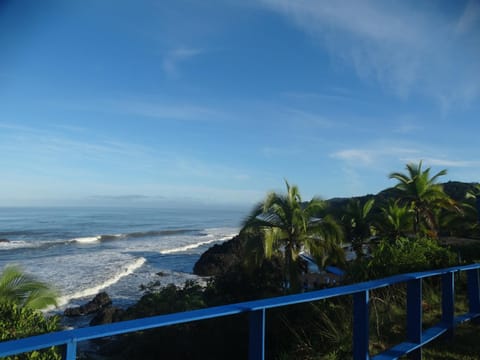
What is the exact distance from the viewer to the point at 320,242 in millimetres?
12281

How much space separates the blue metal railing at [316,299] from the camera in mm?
1613

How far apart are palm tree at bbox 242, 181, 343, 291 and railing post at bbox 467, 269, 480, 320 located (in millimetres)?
7037

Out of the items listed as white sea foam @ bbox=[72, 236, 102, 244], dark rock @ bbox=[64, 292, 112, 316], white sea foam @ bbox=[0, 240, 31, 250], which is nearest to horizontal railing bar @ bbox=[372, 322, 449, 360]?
dark rock @ bbox=[64, 292, 112, 316]

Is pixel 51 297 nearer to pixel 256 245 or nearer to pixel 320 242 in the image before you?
pixel 256 245

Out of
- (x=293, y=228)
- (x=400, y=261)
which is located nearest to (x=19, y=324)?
(x=400, y=261)

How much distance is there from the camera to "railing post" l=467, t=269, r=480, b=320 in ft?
16.3

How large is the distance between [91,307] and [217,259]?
1070 cm

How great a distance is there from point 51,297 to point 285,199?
22.1 feet

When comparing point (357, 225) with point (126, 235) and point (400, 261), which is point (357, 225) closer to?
point (400, 261)

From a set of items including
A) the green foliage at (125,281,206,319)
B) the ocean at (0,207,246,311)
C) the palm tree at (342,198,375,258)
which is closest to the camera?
the green foliage at (125,281,206,319)

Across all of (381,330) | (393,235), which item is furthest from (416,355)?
(393,235)

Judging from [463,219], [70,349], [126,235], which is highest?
[463,219]

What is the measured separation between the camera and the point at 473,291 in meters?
5.01

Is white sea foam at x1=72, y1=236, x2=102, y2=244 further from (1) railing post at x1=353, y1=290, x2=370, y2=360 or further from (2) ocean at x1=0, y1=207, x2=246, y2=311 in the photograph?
(1) railing post at x1=353, y1=290, x2=370, y2=360
